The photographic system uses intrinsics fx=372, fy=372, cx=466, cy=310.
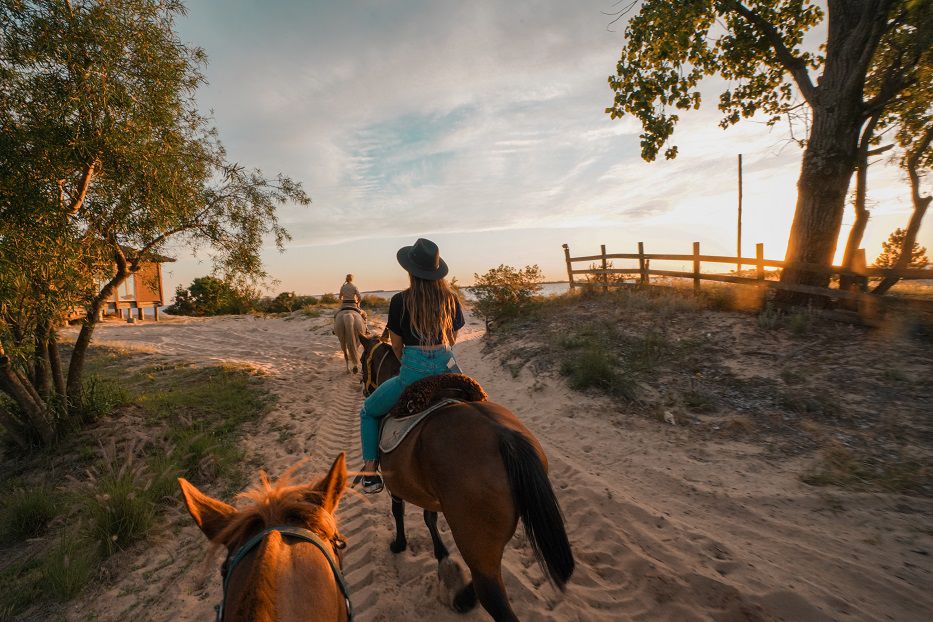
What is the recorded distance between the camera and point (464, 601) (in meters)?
2.99

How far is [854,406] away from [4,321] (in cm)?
1085

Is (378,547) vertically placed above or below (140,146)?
below

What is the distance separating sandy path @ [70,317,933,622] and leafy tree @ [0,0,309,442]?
3.12 m

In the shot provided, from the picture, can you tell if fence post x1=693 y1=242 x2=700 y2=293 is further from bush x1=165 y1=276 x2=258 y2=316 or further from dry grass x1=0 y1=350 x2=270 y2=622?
bush x1=165 y1=276 x2=258 y2=316

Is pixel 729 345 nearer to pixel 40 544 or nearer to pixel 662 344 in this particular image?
pixel 662 344

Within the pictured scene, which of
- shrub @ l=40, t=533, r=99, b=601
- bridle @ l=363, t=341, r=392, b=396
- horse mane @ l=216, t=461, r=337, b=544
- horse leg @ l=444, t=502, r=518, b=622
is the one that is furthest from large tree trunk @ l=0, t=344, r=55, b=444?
horse leg @ l=444, t=502, r=518, b=622

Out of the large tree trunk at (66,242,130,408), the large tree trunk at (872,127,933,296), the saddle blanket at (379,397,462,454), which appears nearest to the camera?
the saddle blanket at (379,397,462,454)

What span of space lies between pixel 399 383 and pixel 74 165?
15.7ft

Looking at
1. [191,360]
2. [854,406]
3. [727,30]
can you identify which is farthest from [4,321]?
[727,30]

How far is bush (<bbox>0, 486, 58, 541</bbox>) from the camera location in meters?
4.11

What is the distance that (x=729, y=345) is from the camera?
7.72 metres

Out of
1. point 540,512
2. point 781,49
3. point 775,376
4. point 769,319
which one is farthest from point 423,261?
point 781,49

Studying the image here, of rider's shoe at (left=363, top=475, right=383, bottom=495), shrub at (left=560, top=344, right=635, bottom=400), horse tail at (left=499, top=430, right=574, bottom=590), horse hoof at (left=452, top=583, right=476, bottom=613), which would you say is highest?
horse tail at (left=499, top=430, right=574, bottom=590)

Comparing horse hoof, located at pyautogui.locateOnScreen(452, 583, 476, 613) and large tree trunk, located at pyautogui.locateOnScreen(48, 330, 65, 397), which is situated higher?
large tree trunk, located at pyautogui.locateOnScreen(48, 330, 65, 397)
